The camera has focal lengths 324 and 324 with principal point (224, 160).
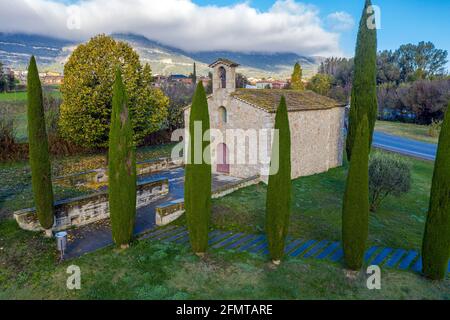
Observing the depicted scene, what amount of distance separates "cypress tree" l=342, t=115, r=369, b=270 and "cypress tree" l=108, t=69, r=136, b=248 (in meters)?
7.01

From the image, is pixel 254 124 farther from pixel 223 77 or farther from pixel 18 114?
pixel 18 114

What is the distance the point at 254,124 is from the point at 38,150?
11.4 meters

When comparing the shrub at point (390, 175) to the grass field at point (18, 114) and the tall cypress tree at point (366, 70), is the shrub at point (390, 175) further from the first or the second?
the grass field at point (18, 114)

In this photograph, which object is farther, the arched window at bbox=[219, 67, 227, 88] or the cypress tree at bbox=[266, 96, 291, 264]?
the arched window at bbox=[219, 67, 227, 88]

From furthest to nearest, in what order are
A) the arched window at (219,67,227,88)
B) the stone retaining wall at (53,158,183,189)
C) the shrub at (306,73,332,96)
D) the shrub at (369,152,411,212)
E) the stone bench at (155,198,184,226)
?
the shrub at (306,73,332,96) → the arched window at (219,67,227,88) → the stone retaining wall at (53,158,183,189) → the shrub at (369,152,411,212) → the stone bench at (155,198,184,226)

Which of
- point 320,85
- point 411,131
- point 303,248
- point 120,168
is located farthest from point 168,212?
point 320,85

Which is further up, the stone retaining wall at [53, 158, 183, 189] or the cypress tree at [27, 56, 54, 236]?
the cypress tree at [27, 56, 54, 236]

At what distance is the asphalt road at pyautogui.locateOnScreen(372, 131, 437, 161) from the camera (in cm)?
2940

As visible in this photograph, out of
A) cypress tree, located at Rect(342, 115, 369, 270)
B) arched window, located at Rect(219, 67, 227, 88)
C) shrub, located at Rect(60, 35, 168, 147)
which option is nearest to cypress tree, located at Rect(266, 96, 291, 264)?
cypress tree, located at Rect(342, 115, 369, 270)

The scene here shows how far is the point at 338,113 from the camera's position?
79.5 feet

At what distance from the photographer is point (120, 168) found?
10773 mm

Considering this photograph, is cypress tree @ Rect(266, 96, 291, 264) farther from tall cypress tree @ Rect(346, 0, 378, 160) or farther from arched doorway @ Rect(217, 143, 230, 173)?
tall cypress tree @ Rect(346, 0, 378, 160)

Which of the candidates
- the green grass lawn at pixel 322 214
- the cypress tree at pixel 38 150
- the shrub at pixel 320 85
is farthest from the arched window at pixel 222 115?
the shrub at pixel 320 85
